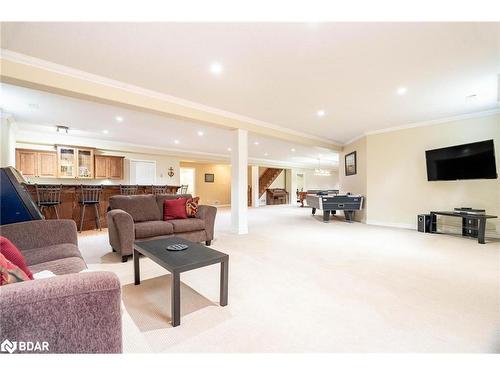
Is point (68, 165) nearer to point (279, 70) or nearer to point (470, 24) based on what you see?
point (279, 70)

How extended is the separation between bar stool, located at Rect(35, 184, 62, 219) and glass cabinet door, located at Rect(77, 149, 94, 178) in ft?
6.66

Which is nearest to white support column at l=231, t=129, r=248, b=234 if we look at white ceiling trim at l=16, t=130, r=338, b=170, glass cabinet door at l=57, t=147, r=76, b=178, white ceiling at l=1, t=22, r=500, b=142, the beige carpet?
white ceiling at l=1, t=22, r=500, b=142

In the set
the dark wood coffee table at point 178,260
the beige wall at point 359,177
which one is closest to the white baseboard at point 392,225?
the beige wall at point 359,177

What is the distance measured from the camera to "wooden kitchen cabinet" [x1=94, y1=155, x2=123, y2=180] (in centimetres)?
668

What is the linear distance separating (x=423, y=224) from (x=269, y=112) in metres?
3.97

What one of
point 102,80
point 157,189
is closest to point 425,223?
point 102,80

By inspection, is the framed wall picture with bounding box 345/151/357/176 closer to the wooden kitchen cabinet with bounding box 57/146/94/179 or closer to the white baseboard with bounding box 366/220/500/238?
the white baseboard with bounding box 366/220/500/238

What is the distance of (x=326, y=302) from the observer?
1913 mm

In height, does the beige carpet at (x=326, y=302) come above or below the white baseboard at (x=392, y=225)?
below

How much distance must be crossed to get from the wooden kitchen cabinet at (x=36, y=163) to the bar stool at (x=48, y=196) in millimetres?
1950

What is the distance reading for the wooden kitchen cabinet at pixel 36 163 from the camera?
18.4 feet

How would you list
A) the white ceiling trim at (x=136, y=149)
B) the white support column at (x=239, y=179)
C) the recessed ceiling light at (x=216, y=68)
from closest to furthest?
1. the recessed ceiling light at (x=216, y=68)
2. the white support column at (x=239, y=179)
3. the white ceiling trim at (x=136, y=149)

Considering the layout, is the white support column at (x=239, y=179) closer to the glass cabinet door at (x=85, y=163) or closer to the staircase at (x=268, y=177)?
the glass cabinet door at (x=85, y=163)

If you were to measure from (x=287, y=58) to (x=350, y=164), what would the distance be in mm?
5244
